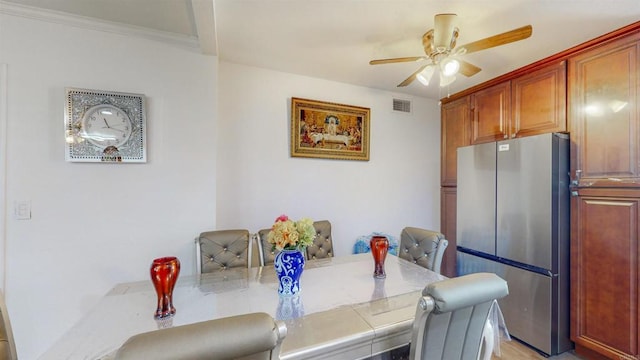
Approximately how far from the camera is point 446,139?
137 inches

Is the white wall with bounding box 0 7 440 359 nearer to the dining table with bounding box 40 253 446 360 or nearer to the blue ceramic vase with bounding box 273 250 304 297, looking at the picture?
the dining table with bounding box 40 253 446 360

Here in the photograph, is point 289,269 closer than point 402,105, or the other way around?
point 289,269

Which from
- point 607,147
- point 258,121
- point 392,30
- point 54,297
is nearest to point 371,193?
point 258,121

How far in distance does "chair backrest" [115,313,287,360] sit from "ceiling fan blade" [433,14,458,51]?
5.65 feet

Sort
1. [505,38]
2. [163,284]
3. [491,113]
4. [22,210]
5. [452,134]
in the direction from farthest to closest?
[452,134], [491,113], [22,210], [505,38], [163,284]

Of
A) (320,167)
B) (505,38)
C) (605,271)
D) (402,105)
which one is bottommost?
(605,271)

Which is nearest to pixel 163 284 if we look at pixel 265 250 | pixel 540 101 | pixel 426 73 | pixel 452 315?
pixel 265 250

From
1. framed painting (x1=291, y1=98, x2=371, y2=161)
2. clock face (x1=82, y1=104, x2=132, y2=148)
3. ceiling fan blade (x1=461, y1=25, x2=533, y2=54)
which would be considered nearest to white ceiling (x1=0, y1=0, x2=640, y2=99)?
ceiling fan blade (x1=461, y1=25, x2=533, y2=54)

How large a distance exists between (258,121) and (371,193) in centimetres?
155

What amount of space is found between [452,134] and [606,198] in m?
1.62

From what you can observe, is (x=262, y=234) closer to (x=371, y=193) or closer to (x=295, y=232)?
(x=295, y=232)

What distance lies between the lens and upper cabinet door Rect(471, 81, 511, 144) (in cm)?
273

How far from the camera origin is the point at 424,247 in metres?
2.04

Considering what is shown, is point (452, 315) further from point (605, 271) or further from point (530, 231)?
point (605, 271)
